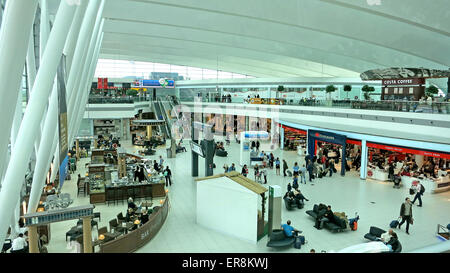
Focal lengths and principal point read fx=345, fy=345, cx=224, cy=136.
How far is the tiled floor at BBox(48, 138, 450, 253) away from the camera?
9.80 metres

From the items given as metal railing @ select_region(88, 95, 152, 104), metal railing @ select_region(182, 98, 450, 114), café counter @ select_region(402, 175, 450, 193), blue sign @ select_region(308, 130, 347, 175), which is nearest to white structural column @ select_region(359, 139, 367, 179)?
blue sign @ select_region(308, 130, 347, 175)

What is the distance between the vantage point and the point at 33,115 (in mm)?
5094

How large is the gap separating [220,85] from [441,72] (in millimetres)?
30021

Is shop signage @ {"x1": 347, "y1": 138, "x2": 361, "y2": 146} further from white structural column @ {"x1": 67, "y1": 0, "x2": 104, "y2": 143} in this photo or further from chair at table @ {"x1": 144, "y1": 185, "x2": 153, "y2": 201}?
white structural column @ {"x1": 67, "y1": 0, "x2": 104, "y2": 143}

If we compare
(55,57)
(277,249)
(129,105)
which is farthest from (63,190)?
(129,105)

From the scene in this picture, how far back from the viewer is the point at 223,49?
29.1 metres

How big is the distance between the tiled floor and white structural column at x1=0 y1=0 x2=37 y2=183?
24.0 feet

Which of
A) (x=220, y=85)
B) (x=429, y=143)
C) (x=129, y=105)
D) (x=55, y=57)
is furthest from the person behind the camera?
(x=220, y=85)

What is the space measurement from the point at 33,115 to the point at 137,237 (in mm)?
5445

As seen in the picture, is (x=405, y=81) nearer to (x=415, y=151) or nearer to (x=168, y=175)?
(x=415, y=151)

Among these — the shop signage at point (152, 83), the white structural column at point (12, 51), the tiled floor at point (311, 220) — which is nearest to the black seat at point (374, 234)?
the tiled floor at point (311, 220)

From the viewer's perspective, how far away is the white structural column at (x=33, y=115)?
4.46m

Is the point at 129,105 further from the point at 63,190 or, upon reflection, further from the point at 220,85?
the point at 63,190

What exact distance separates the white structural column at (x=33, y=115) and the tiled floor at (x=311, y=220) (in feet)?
17.9
